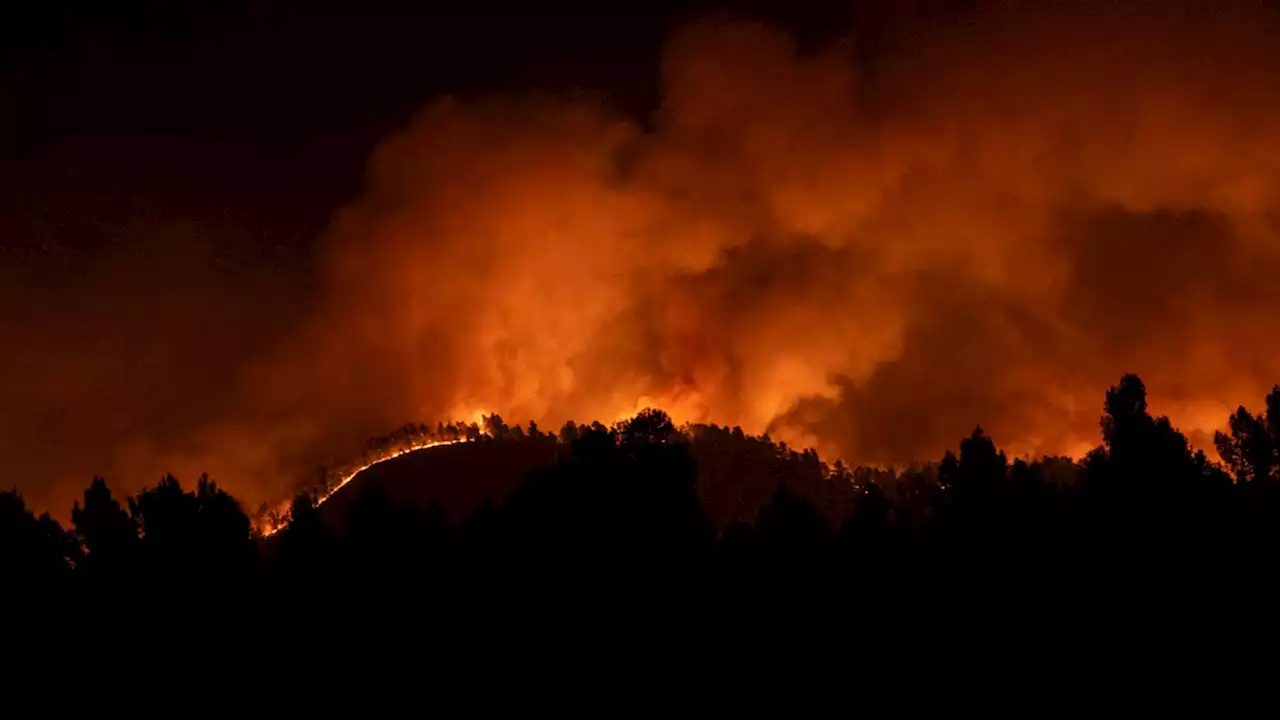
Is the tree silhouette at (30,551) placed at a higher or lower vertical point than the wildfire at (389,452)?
lower

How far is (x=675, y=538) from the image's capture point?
57.6ft

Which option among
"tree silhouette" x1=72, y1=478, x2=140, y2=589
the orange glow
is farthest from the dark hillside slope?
"tree silhouette" x1=72, y1=478, x2=140, y2=589

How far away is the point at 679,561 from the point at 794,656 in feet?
6.55

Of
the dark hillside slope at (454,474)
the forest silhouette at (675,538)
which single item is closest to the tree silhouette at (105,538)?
the forest silhouette at (675,538)

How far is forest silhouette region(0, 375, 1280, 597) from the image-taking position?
56.0 feet

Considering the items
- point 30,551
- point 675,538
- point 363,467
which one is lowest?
point 675,538

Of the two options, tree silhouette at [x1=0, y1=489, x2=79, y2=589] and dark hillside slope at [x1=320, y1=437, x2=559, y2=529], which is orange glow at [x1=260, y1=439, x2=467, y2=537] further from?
tree silhouette at [x1=0, y1=489, x2=79, y2=589]

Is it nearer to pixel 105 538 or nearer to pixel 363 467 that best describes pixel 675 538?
pixel 105 538

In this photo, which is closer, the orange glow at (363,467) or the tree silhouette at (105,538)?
the tree silhouette at (105,538)

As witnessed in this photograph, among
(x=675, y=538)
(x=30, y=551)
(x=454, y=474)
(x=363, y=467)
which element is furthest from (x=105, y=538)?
(x=363, y=467)

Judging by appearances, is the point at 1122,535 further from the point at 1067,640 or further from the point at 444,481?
the point at 444,481

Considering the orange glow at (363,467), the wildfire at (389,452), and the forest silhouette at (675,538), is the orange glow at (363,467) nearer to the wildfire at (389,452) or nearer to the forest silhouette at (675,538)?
the wildfire at (389,452)

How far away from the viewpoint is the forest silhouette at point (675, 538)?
56.0ft

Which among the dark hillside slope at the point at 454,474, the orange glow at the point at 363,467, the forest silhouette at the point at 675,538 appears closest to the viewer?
the forest silhouette at the point at 675,538
